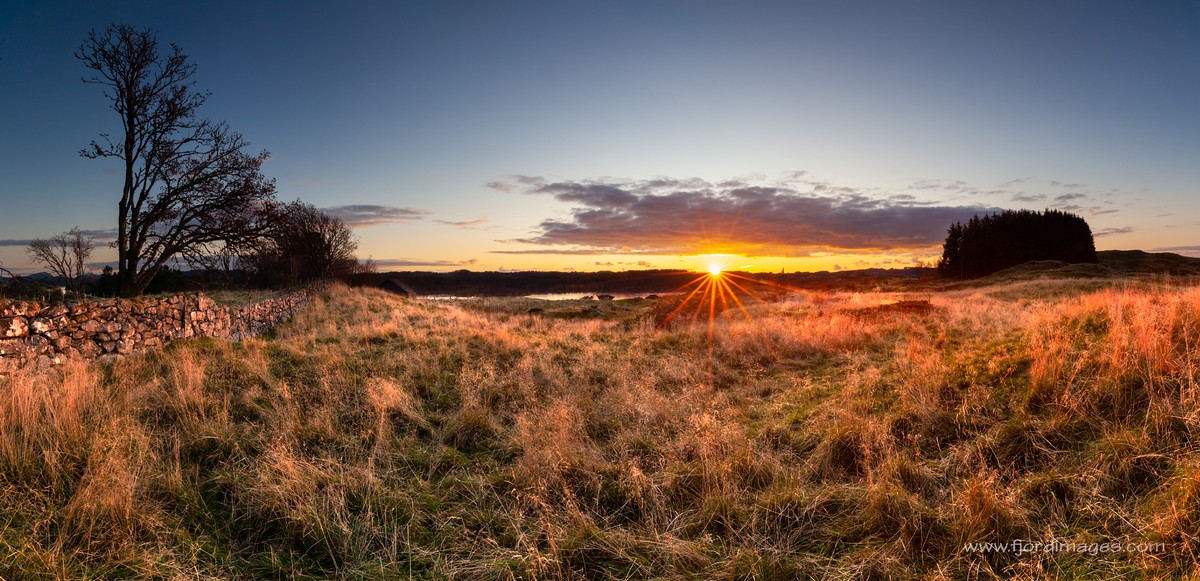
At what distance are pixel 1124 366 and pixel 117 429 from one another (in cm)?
1060

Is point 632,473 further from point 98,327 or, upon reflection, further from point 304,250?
point 304,250

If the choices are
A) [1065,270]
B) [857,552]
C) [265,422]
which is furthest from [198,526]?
[1065,270]

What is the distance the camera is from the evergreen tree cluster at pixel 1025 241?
64.2 metres

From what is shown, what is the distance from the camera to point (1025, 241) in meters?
64.7

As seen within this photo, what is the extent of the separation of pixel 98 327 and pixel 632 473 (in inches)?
430

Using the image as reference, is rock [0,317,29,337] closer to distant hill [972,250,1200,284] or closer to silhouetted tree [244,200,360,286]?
silhouetted tree [244,200,360,286]

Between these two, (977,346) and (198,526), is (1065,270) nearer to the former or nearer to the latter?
(977,346)

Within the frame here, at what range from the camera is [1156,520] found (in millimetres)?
3180

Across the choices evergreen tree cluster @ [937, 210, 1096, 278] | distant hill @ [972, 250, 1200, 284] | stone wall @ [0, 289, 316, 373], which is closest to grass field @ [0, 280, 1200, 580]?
stone wall @ [0, 289, 316, 373]

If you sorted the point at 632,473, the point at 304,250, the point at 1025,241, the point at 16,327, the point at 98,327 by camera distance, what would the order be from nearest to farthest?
the point at 632,473, the point at 16,327, the point at 98,327, the point at 304,250, the point at 1025,241

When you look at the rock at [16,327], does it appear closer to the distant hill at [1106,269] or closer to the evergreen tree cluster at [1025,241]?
the distant hill at [1106,269]

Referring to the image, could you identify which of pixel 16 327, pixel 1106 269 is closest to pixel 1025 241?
pixel 1106 269

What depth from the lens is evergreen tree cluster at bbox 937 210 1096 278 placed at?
211 feet

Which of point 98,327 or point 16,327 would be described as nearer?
point 16,327
